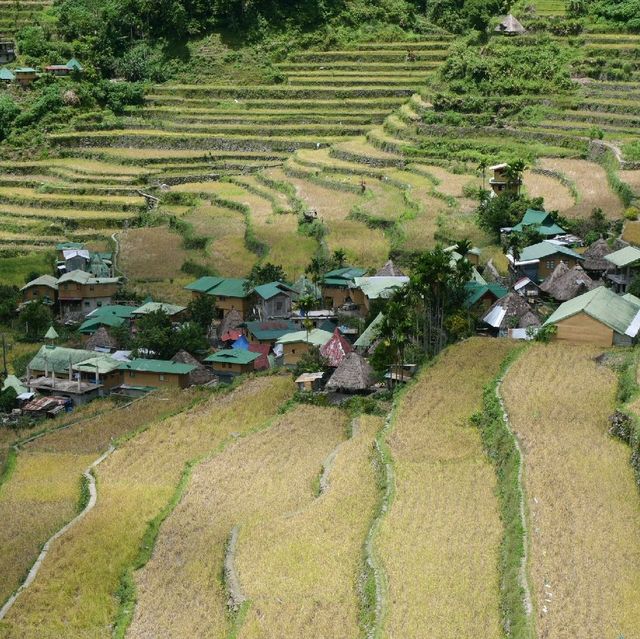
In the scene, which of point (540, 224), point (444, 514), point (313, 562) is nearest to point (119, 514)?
point (313, 562)

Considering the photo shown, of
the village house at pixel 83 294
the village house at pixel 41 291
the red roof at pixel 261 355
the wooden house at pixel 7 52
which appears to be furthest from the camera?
the wooden house at pixel 7 52

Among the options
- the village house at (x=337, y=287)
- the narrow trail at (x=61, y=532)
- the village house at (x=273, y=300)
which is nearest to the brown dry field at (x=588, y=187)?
the village house at (x=337, y=287)

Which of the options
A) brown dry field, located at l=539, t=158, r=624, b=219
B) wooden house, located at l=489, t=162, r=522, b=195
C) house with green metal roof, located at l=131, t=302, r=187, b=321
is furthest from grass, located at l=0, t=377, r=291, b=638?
wooden house, located at l=489, t=162, r=522, b=195

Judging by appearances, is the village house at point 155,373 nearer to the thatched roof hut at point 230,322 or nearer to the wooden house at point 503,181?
the thatched roof hut at point 230,322

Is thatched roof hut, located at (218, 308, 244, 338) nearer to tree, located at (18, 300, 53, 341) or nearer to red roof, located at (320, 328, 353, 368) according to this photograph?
red roof, located at (320, 328, 353, 368)

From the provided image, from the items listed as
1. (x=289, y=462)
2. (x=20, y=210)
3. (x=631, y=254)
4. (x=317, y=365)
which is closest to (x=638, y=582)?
(x=289, y=462)

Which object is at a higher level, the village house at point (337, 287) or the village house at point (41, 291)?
the village house at point (337, 287)
